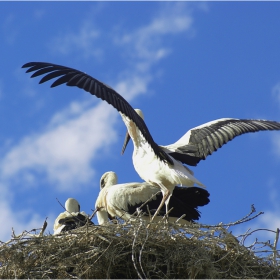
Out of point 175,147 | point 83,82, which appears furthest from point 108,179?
point 83,82

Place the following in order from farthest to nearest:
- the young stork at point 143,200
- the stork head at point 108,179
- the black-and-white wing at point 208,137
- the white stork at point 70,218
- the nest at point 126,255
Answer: the stork head at point 108,179 < the young stork at point 143,200 < the white stork at point 70,218 < the black-and-white wing at point 208,137 < the nest at point 126,255

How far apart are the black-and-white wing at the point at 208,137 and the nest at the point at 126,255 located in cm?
137

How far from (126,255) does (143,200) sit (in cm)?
263

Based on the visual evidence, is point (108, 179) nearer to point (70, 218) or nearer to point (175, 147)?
point (70, 218)

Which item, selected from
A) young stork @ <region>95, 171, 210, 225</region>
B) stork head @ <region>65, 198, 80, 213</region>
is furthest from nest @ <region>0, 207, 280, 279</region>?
stork head @ <region>65, 198, 80, 213</region>

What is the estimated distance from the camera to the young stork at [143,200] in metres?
10.6

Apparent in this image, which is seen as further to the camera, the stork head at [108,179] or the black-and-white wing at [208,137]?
the stork head at [108,179]

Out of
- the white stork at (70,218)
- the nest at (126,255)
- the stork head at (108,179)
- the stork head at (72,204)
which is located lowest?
the nest at (126,255)

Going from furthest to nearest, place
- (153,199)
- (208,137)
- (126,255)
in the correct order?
(153,199)
(208,137)
(126,255)

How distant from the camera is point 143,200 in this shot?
10898 millimetres

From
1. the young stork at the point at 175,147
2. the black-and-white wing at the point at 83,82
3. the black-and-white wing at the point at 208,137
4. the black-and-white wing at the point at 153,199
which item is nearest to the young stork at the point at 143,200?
the black-and-white wing at the point at 153,199

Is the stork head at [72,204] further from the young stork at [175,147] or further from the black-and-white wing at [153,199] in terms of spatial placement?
the young stork at [175,147]

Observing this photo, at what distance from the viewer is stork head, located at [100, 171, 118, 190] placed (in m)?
11.5

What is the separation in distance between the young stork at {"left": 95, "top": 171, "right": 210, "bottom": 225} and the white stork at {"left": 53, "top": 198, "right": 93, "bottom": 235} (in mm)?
313
